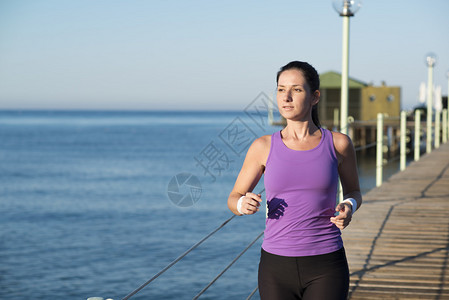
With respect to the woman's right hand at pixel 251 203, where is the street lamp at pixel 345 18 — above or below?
above

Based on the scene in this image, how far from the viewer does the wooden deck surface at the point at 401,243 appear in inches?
163

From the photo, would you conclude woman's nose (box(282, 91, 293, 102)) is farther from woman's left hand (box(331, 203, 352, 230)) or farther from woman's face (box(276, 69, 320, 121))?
woman's left hand (box(331, 203, 352, 230))

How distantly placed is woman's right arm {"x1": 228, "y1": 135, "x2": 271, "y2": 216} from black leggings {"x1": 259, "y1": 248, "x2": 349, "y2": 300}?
0.21 metres

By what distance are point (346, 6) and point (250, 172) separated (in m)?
4.81

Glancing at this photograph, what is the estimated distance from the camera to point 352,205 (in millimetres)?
2084

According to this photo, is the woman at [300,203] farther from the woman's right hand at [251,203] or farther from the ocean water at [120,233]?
the ocean water at [120,233]

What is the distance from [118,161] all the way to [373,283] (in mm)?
36613

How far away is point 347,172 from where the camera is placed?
214cm

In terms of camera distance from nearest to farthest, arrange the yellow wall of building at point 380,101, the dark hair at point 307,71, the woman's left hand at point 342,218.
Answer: the woman's left hand at point 342,218
the dark hair at point 307,71
the yellow wall of building at point 380,101

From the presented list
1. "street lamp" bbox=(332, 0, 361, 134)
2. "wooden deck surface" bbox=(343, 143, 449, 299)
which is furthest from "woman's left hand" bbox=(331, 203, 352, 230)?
"street lamp" bbox=(332, 0, 361, 134)

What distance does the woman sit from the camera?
6.44 feet

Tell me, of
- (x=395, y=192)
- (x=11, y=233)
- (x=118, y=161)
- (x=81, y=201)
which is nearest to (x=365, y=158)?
(x=118, y=161)

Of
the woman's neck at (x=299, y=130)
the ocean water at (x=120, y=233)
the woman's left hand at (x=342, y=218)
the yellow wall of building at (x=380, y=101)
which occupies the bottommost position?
the ocean water at (x=120, y=233)

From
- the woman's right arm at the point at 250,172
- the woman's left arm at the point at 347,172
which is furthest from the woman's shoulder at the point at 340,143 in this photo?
the woman's right arm at the point at 250,172
